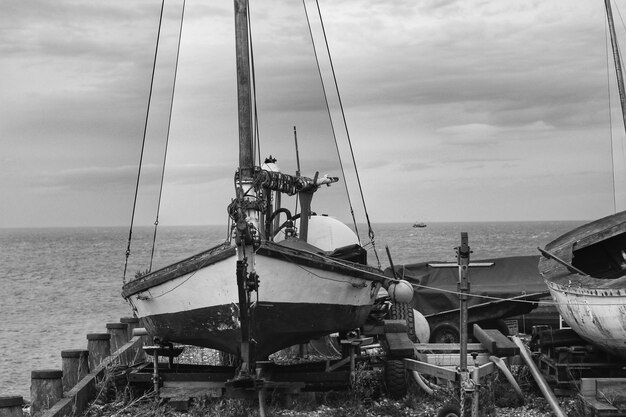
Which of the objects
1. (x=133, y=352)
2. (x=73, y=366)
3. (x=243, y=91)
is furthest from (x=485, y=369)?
(x=133, y=352)

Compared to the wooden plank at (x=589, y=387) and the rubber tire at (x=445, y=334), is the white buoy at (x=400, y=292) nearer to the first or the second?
the rubber tire at (x=445, y=334)

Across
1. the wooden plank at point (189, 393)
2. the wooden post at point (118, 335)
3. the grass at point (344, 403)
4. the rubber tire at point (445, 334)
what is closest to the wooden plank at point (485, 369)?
the grass at point (344, 403)

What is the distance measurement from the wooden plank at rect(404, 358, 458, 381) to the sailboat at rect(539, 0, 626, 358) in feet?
6.29

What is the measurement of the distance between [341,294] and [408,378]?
1.50 metres

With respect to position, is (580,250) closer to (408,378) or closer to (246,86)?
(408,378)

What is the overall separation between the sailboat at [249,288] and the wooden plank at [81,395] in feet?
2.88

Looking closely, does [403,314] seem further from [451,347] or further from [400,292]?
[451,347]

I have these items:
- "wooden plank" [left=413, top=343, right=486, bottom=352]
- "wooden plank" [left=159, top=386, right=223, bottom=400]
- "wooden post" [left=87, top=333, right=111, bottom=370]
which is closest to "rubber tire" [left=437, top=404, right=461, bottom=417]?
"wooden plank" [left=413, top=343, right=486, bottom=352]

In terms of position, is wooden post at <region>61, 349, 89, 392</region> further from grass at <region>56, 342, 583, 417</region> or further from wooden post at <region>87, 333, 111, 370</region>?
wooden post at <region>87, 333, 111, 370</region>

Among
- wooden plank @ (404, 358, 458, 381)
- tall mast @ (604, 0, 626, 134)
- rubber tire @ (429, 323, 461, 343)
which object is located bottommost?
rubber tire @ (429, 323, 461, 343)

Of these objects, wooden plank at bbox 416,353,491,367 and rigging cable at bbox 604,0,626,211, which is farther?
rigging cable at bbox 604,0,626,211

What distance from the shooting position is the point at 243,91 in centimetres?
1215

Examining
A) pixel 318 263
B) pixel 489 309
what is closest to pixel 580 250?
pixel 489 309

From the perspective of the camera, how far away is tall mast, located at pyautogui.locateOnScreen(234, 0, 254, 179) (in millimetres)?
11766
